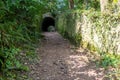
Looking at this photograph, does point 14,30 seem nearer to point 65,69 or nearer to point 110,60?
point 65,69

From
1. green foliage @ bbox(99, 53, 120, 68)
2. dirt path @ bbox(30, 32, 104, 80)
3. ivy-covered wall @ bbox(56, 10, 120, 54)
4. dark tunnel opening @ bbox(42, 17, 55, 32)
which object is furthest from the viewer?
dark tunnel opening @ bbox(42, 17, 55, 32)

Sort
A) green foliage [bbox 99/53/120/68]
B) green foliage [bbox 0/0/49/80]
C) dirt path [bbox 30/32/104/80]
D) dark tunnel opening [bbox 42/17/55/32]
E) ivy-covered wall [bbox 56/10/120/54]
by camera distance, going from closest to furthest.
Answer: green foliage [bbox 0/0/49/80] < dirt path [bbox 30/32/104/80] < green foliage [bbox 99/53/120/68] < ivy-covered wall [bbox 56/10/120/54] < dark tunnel opening [bbox 42/17/55/32]

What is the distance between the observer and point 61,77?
7262 millimetres

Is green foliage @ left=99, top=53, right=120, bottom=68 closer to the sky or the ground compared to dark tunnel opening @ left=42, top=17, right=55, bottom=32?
closer to the sky

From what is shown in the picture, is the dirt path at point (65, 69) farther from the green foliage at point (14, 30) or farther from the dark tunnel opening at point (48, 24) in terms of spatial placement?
the dark tunnel opening at point (48, 24)

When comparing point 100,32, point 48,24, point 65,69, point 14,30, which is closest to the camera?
point 65,69

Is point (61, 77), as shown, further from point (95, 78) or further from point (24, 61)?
point (24, 61)

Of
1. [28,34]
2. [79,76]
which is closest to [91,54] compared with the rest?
[79,76]

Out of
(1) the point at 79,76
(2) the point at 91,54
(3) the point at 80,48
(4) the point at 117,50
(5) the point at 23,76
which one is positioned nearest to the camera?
(5) the point at 23,76

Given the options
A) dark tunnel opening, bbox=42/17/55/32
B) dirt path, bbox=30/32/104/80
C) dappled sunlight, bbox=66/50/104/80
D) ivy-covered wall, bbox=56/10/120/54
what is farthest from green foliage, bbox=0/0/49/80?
dark tunnel opening, bbox=42/17/55/32

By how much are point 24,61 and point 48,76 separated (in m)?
1.49

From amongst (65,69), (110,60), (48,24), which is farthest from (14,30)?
(48,24)

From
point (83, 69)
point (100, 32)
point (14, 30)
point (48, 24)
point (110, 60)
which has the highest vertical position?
point (14, 30)

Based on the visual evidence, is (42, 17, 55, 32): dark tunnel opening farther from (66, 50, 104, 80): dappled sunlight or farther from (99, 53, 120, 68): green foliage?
(99, 53, 120, 68): green foliage
